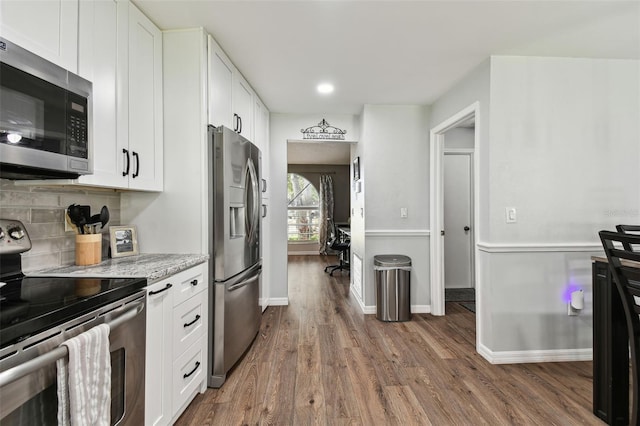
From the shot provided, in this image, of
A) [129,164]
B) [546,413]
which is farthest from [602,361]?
[129,164]

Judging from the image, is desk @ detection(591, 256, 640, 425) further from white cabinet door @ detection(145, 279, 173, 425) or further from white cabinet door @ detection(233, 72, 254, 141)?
white cabinet door @ detection(233, 72, 254, 141)

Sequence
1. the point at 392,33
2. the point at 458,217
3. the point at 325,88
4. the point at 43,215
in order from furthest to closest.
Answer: the point at 458,217, the point at 325,88, the point at 392,33, the point at 43,215

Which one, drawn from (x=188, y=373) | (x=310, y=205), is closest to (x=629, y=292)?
(x=188, y=373)

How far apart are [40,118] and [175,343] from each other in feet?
4.02

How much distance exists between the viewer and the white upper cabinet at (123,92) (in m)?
1.47

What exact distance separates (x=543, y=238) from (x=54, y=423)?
312cm

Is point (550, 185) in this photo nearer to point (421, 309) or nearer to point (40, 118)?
point (421, 309)

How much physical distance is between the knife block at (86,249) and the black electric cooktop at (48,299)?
26cm

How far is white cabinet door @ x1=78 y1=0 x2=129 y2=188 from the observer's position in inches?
56.2

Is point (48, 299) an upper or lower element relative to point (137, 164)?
Result: lower

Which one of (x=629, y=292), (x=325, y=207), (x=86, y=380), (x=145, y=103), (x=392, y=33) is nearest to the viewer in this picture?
(x=86, y=380)

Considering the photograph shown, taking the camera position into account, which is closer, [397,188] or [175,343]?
[175,343]

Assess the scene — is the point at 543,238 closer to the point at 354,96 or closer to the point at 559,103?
the point at 559,103

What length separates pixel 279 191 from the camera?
384cm
